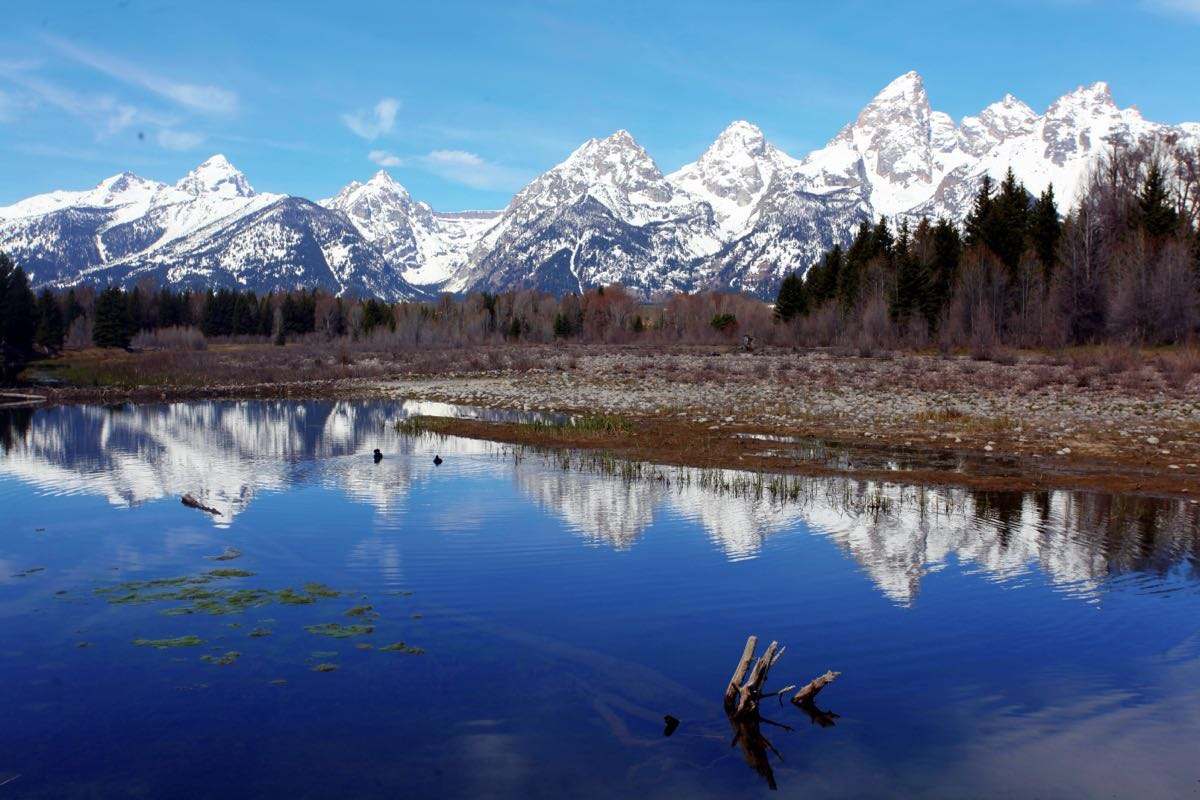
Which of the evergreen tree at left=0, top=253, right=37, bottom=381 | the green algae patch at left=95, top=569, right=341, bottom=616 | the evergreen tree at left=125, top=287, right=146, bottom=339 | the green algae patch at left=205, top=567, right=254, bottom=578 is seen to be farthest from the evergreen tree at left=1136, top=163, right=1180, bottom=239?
the evergreen tree at left=125, top=287, right=146, bottom=339

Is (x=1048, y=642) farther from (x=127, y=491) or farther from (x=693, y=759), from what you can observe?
(x=127, y=491)

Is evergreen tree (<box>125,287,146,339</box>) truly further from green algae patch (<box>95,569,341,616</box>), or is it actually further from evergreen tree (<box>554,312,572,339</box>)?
green algae patch (<box>95,569,341,616</box>)

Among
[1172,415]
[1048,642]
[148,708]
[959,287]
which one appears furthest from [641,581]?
[959,287]

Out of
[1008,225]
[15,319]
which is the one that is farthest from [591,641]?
[15,319]

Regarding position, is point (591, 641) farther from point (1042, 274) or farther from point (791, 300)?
point (791, 300)

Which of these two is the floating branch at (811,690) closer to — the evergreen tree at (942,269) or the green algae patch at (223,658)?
the green algae patch at (223,658)

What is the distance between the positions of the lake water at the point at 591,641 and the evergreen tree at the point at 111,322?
112m

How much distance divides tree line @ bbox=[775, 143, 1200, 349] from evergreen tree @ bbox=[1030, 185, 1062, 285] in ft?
0.40

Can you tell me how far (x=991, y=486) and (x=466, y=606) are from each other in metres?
15.0

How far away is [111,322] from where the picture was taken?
122125 millimetres

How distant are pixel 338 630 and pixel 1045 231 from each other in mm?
86610

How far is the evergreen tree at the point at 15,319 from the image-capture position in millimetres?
96500

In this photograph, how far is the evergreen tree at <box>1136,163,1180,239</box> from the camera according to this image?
7612cm


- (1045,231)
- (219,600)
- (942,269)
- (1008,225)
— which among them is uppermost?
(1008,225)
